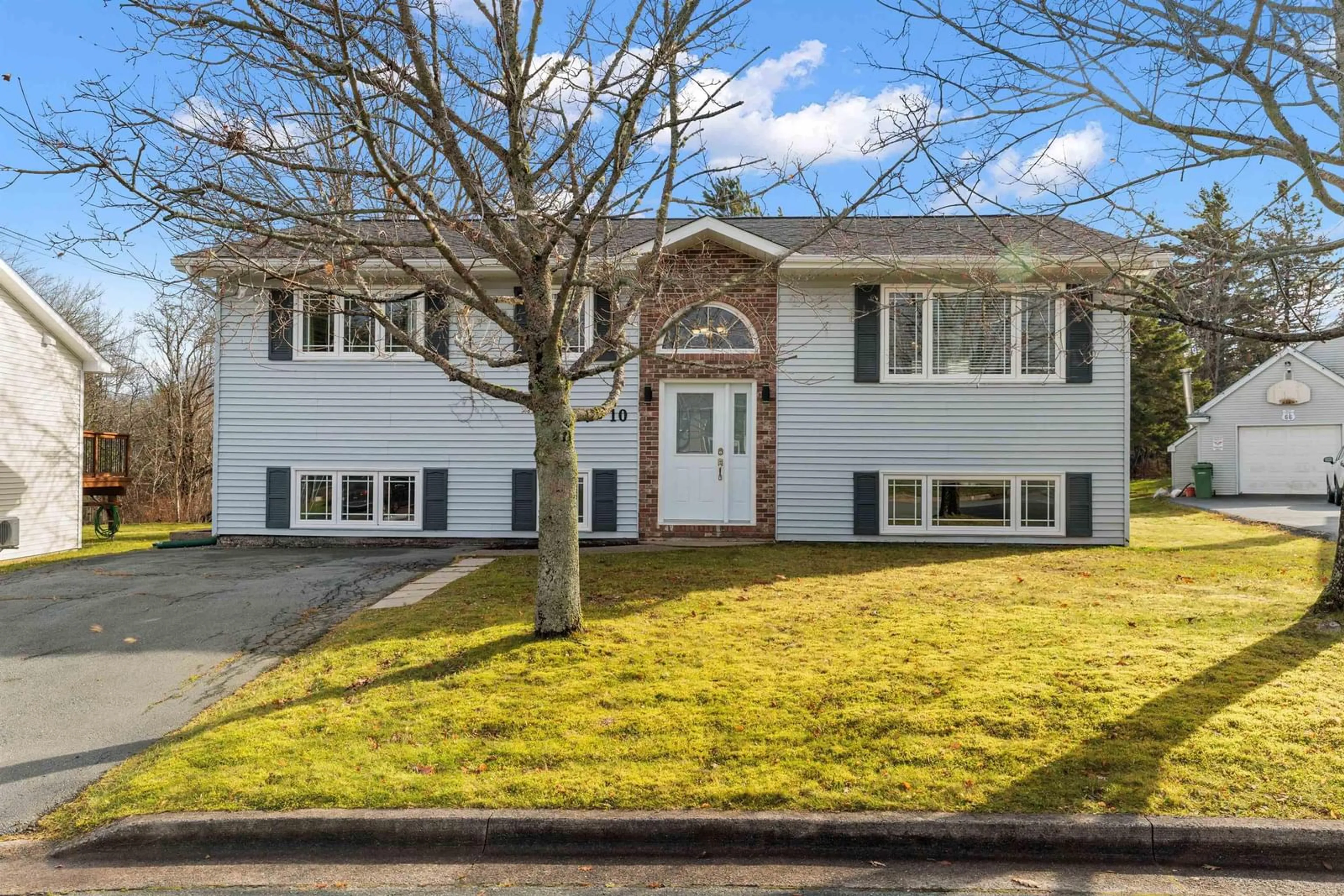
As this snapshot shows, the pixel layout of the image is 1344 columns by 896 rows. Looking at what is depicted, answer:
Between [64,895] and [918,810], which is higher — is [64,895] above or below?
below

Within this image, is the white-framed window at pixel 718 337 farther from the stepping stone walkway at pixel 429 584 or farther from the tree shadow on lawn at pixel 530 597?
the stepping stone walkway at pixel 429 584

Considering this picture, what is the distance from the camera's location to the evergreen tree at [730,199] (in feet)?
18.7

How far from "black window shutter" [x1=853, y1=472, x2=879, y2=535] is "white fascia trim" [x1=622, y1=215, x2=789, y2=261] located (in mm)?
3331

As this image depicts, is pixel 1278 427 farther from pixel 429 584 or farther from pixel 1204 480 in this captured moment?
pixel 429 584

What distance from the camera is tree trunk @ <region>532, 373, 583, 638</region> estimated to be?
5508mm

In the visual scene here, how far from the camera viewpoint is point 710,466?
36.6ft

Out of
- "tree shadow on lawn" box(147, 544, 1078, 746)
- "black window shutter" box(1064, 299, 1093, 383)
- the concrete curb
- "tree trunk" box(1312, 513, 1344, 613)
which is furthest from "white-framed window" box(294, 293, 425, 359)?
"tree trunk" box(1312, 513, 1344, 613)

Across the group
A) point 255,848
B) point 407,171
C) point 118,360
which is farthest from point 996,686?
point 118,360

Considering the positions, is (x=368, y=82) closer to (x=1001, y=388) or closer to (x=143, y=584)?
(x=143, y=584)

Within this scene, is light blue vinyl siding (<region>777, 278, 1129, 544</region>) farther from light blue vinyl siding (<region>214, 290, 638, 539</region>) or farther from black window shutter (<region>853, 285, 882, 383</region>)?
light blue vinyl siding (<region>214, 290, 638, 539</region>)

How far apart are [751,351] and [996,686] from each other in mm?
7012

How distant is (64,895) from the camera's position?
307 centimetres

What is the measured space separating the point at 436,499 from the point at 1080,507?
29.5ft

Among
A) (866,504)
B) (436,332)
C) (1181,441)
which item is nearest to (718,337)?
(866,504)
